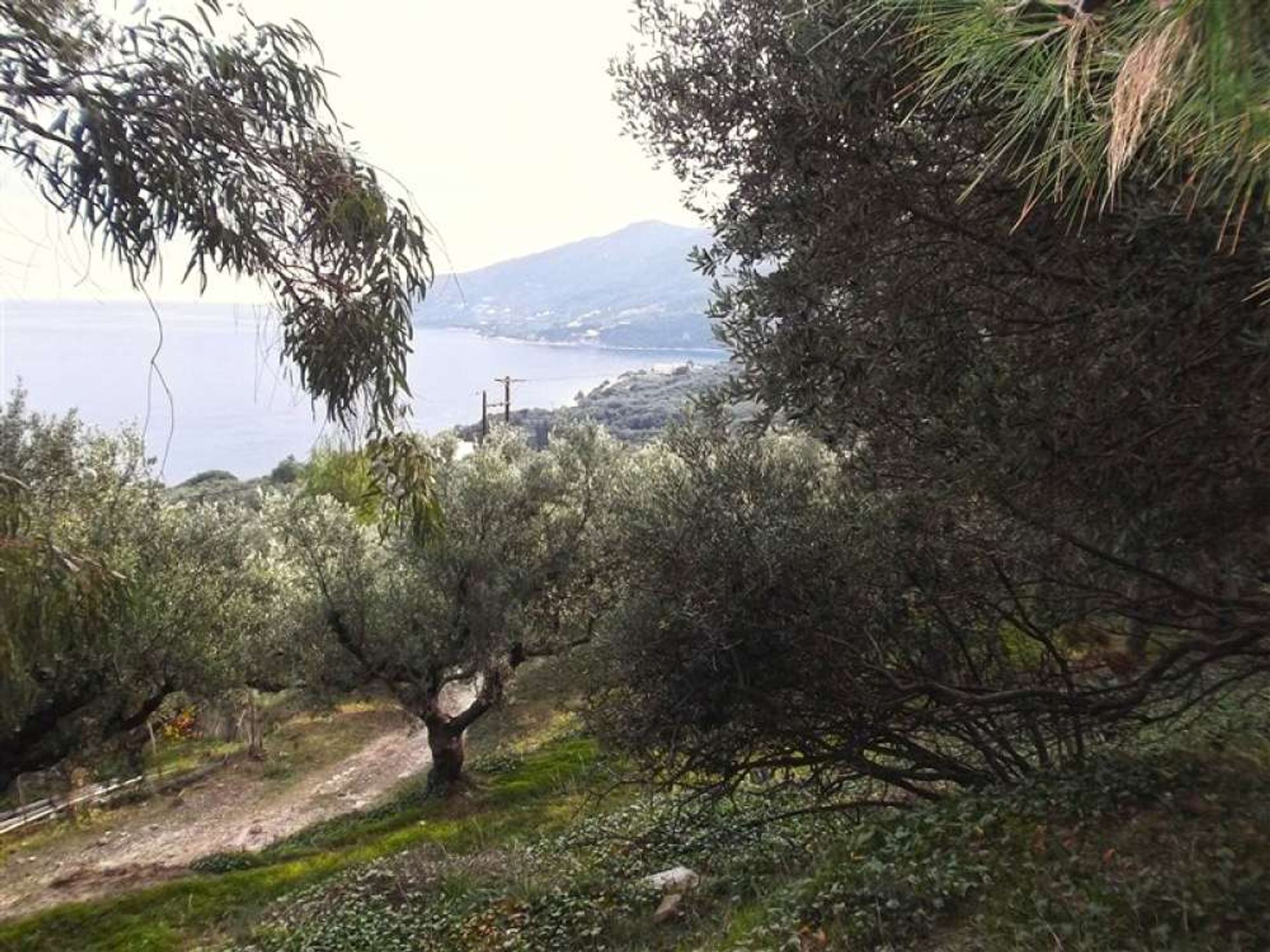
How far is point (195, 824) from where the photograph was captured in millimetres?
17156

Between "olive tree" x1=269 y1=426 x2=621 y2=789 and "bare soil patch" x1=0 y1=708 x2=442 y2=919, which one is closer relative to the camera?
"bare soil patch" x1=0 y1=708 x2=442 y2=919

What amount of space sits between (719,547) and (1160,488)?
3350 millimetres

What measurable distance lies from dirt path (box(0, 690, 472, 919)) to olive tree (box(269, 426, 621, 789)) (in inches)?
149

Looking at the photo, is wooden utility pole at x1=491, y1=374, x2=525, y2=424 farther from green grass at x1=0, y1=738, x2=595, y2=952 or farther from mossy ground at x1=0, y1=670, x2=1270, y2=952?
mossy ground at x1=0, y1=670, x2=1270, y2=952

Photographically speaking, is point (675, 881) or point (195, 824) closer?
point (675, 881)

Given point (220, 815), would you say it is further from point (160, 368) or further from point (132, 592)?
point (160, 368)

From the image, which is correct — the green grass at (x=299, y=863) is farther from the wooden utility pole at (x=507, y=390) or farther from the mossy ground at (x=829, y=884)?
the wooden utility pole at (x=507, y=390)

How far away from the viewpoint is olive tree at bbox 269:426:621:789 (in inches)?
568

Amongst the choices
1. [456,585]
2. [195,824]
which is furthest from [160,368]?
[195,824]

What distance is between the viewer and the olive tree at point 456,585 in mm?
14422

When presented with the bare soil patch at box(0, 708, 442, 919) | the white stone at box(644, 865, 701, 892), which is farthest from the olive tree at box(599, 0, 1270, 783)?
the bare soil patch at box(0, 708, 442, 919)

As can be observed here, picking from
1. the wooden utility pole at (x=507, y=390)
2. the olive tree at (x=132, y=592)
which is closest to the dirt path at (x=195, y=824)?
the olive tree at (x=132, y=592)

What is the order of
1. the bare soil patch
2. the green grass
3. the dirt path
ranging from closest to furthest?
the green grass
the dirt path
the bare soil patch

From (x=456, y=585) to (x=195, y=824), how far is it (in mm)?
9062
